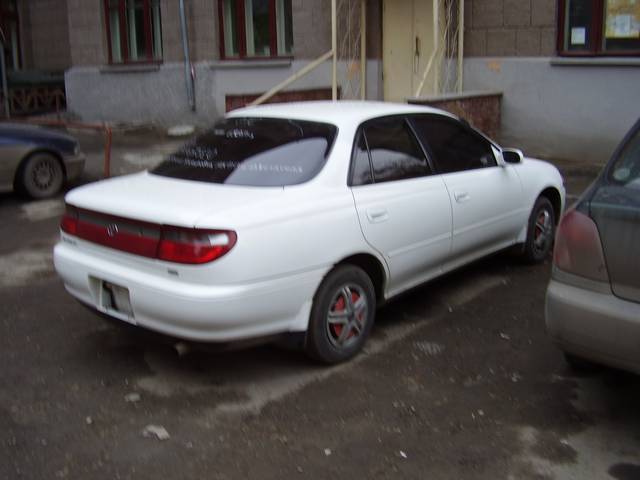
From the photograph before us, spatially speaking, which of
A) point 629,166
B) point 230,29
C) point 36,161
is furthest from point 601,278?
point 230,29

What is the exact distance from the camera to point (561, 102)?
36.9ft

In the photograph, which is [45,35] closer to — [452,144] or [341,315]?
[452,144]

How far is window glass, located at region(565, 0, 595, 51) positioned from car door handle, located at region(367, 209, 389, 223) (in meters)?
7.26

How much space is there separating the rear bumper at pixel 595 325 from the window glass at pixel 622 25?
25.1ft

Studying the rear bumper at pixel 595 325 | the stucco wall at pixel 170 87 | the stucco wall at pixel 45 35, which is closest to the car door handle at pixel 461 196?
the rear bumper at pixel 595 325

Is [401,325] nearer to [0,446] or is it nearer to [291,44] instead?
[0,446]

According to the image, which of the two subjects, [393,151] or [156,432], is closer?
[156,432]

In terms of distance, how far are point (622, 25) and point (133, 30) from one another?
32.1 feet

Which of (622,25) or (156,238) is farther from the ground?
(622,25)

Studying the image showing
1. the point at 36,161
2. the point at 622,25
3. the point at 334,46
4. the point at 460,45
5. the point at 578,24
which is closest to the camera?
the point at 36,161

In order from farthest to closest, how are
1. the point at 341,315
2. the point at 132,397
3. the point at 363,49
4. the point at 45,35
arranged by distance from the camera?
1. the point at 45,35
2. the point at 363,49
3. the point at 341,315
4. the point at 132,397

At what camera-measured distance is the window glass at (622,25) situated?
10383 millimetres

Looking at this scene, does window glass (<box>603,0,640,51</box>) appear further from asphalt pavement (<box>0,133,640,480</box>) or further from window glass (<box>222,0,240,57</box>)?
window glass (<box>222,0,240,57</box>)

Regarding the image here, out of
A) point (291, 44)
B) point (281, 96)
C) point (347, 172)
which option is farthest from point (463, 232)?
point (291, 44)
